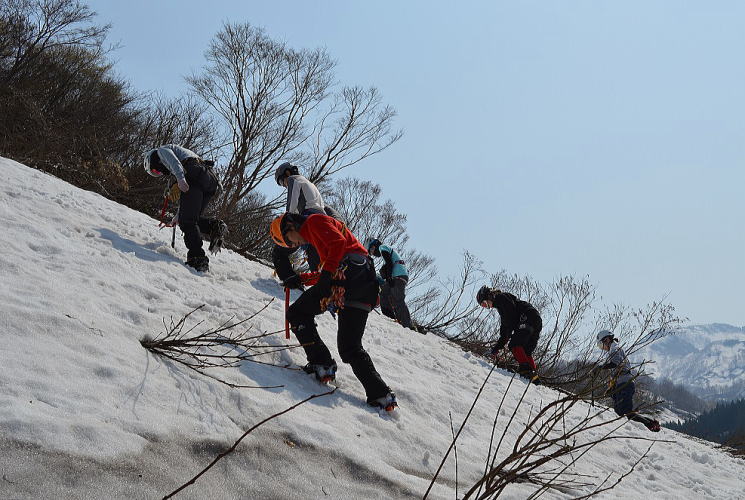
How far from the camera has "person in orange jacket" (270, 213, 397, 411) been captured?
451 centimetres

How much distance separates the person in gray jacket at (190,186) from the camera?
6625 millimetres

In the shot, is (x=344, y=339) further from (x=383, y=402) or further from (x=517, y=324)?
(x=517, y=324)

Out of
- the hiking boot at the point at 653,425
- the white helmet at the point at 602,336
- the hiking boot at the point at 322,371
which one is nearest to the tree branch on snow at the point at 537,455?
the hiking boot at the point at 653,425

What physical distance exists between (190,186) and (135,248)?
1030 millimetres

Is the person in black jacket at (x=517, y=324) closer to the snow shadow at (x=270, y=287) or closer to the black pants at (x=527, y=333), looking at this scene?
the black pants at (x=527, y=333)

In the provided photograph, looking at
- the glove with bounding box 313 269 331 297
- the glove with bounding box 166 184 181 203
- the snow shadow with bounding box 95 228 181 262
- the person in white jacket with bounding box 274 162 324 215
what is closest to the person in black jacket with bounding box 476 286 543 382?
the person in white jacket with bounding box 274 162 324 215

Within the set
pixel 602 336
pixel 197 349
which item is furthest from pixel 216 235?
pixel 602 336

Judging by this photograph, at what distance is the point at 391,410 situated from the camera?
4555mm

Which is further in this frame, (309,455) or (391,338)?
→ (391,338)

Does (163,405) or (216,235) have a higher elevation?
(216,235)

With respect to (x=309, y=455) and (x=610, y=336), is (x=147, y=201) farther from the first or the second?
(x=309, y=455)

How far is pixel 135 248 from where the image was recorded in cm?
624

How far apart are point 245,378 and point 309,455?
3.20 ft

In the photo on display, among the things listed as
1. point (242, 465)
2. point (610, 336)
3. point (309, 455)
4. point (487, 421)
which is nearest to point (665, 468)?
point (487, 421)
